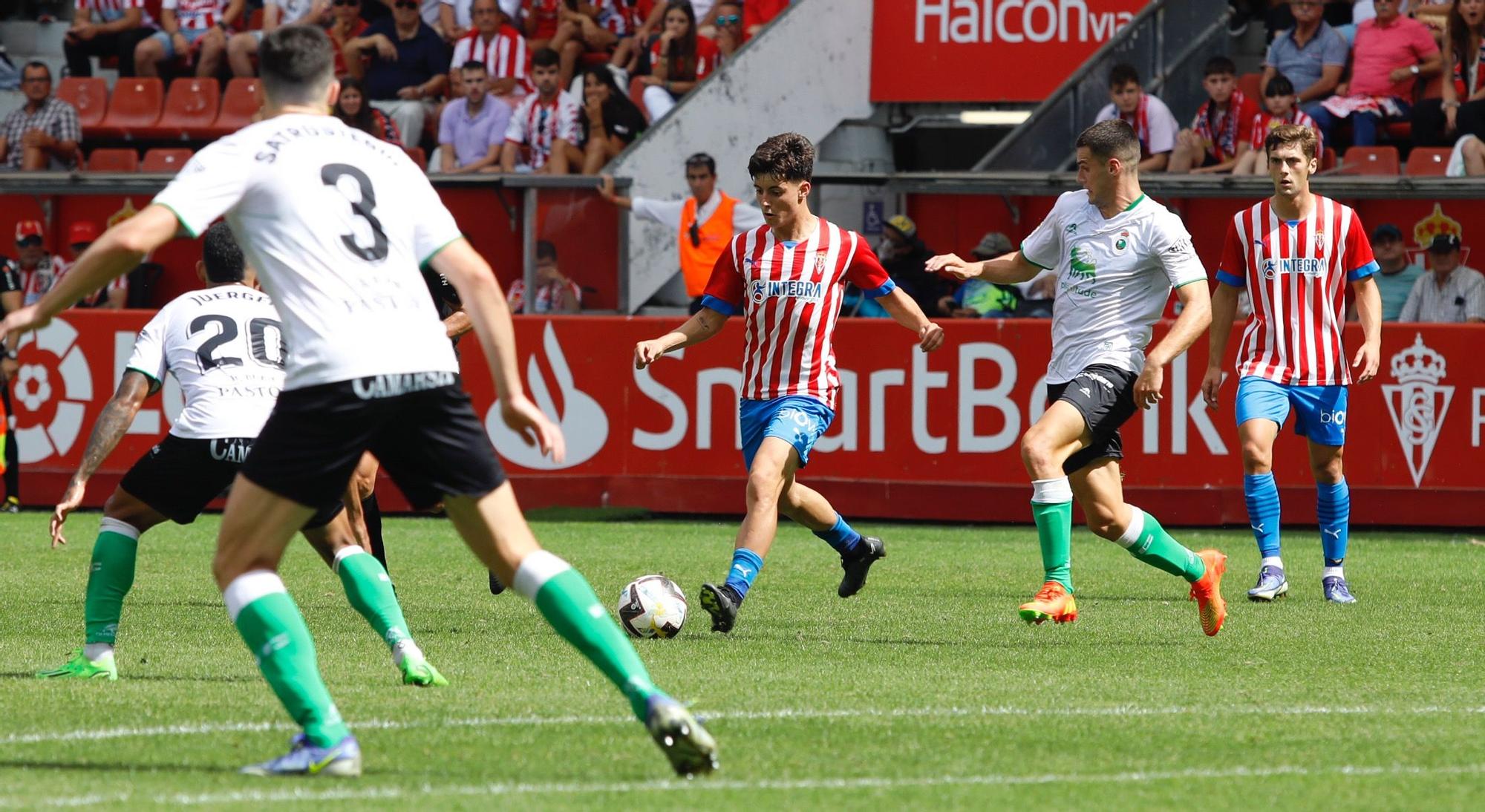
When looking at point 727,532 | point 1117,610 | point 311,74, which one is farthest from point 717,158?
point 311,74

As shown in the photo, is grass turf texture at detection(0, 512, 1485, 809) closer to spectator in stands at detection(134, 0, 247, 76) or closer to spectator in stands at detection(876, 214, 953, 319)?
spectator in stands at detection(876, 214, 953, 319)

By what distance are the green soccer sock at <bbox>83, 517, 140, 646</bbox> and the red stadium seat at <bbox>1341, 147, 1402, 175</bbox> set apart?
11.2m

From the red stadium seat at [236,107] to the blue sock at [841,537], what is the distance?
477 inches

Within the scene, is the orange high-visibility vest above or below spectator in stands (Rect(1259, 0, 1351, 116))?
below

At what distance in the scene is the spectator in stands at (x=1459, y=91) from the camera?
50.9 feet

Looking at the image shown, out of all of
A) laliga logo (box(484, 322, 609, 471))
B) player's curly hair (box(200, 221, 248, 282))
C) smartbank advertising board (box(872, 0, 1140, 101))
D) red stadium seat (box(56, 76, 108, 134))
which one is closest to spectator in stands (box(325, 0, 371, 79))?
red stadium seat (box(56, 76, 108, 134))

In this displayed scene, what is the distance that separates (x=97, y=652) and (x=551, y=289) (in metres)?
9.79

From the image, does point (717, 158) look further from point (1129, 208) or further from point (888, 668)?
point (888, 668)

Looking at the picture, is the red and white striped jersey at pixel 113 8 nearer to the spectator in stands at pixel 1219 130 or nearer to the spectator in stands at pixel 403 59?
the spectator in stands at pixel 403 59

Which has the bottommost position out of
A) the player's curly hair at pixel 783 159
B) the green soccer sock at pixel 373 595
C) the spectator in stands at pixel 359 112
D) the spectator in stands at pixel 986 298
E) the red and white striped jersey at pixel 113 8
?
the green soccer sock at pixel 373 595

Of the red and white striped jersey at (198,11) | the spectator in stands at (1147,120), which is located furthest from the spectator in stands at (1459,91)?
the red and white striped jersey at (198,11)

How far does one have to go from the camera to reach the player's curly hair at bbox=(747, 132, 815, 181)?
8391 millimetres

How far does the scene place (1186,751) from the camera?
5.46m

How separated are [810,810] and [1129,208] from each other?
4560 mm
